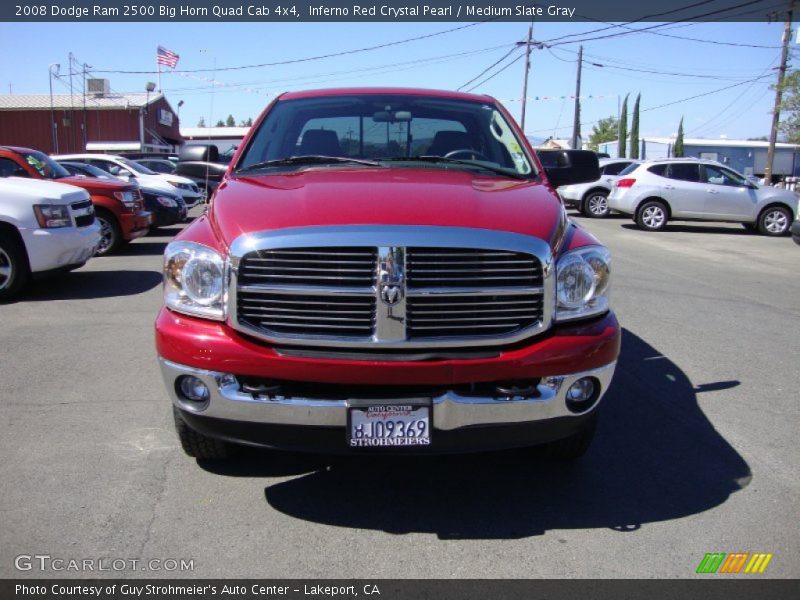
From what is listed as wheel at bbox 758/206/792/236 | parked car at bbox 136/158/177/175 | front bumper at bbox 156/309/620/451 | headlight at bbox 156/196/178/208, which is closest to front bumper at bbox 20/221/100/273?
headlight at bbox 156/196/178/208

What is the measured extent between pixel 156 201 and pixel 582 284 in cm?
1222

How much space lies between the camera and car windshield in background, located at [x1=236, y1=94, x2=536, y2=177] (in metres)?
4.27

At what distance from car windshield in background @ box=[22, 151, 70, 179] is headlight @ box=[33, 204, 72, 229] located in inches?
99.1

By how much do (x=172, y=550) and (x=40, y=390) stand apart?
2.50 meters

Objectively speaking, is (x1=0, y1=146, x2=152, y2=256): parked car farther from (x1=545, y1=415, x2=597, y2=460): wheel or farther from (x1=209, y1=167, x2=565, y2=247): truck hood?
(x1=545, y1=415, x2=597, y2=460): wheel

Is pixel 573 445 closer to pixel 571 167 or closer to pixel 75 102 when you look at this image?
pixel 571 167

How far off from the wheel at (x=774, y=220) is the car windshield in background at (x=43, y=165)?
50.5ft

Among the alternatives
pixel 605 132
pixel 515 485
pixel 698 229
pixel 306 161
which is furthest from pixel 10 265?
pixel 605 132

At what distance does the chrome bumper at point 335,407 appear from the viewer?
2885 mm

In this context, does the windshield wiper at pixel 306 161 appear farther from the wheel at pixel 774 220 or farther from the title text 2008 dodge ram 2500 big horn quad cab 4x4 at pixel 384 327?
the wheel at pixel 774 220

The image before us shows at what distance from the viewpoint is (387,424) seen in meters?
2.89

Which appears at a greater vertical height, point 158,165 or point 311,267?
point 311,267

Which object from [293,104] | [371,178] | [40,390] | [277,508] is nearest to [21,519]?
[277,508]

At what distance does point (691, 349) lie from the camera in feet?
20.5
